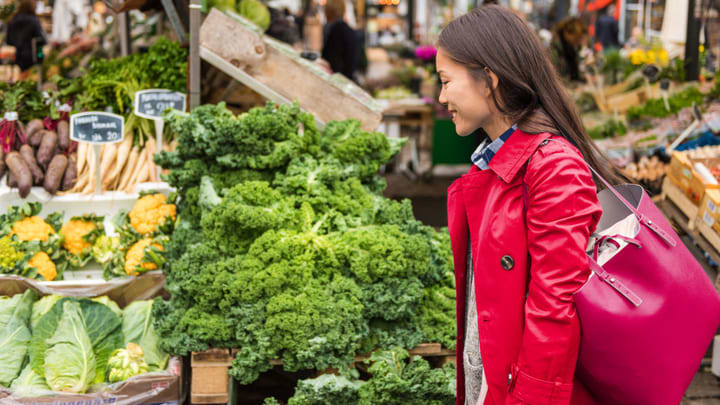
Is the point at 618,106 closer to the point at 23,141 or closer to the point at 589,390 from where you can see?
the point at 23,141

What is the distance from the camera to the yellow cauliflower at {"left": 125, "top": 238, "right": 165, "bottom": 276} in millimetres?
3652

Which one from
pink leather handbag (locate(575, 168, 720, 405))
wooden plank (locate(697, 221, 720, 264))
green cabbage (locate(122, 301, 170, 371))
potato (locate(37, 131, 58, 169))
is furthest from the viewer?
potato (locate(37, 131, 58, 169))

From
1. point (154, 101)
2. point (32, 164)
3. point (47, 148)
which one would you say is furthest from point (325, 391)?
point (47, 148)

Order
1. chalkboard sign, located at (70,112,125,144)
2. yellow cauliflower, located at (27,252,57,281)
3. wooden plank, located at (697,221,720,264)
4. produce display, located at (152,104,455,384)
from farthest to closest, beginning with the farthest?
1. chalkboard sign, located at (70,112,125,144)
2. wooden plank, located at (697,221,720,264)
3. yellow cauliflower, located at (27,252,57,281)
4. produce display, located at (152,104,455,384)

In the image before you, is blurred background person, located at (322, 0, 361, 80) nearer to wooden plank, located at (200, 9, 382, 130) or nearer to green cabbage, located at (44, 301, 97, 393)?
wooden plank, located at (200, 9, 382, 130)

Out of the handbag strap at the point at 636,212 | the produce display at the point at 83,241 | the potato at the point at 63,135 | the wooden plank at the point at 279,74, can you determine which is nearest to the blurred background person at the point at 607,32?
the wooden plank at the point at 279,74

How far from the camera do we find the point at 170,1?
405cm

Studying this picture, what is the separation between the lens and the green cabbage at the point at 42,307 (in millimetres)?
3377

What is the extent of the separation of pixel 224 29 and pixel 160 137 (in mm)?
791

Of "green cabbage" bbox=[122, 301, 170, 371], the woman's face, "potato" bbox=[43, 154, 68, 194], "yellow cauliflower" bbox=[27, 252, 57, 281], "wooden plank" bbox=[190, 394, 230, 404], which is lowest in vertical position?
"wooden plank" bbox=[190, 394, 230, 404]

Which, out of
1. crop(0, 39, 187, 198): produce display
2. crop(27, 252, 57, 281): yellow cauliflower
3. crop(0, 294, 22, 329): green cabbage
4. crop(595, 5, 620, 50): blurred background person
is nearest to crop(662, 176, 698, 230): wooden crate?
crop(0, 39, 187, 198): produce display

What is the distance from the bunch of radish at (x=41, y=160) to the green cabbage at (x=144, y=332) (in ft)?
3.67

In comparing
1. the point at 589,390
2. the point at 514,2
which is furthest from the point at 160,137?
the point at 514,2

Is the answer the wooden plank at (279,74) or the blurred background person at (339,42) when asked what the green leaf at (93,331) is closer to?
the wooden plank at (279,74)
